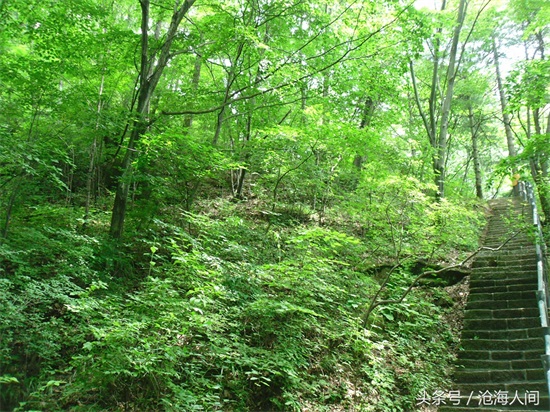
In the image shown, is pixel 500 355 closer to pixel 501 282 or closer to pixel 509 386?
pixel 509 386

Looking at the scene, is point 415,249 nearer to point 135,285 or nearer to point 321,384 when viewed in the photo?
point 321,384

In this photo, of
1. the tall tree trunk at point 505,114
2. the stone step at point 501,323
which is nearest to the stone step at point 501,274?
the stone step at point 501,323

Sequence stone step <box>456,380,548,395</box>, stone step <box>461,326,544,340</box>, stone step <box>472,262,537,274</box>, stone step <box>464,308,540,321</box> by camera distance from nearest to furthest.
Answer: stone step <box>456,380,548,395</box>, stone step <box>461,326,544,340</box>, stone step <box>464,308,540,321</box>, stone step <box>472,262,537,274</box>

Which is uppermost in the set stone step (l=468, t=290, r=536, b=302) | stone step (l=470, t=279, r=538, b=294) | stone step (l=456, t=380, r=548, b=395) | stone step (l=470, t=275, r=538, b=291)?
stone step (l=470, t=275, r=538, b=291)

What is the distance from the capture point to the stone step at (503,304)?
695 cm

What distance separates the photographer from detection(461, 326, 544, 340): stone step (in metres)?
6.27

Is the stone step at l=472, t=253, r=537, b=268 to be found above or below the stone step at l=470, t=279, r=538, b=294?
above

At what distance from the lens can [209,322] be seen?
3.56 meters

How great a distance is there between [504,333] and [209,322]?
587cm

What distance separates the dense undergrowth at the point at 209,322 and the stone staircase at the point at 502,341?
0.41 meters

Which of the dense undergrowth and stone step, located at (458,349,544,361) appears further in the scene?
stone step, located at (458,349,544,361)

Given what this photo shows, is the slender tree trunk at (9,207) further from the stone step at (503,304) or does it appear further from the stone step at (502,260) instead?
the stone step at (502,260)

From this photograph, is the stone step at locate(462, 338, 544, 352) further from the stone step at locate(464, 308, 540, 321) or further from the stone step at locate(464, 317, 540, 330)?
the stone step at locate(464, 308, 540, 321)

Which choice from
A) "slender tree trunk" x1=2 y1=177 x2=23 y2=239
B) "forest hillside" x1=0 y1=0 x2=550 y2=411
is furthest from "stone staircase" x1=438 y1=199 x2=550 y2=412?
"slender tree trunk" x1=2 y1=177 x2=23 y2=239
